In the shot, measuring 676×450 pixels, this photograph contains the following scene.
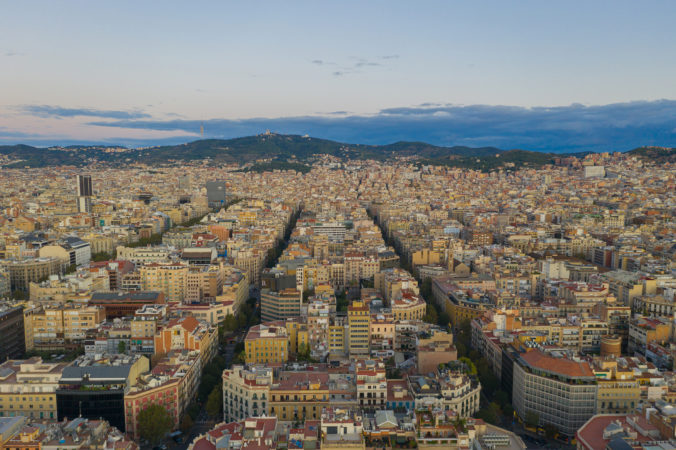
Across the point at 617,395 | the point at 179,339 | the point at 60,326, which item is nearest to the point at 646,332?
the point at 617,395

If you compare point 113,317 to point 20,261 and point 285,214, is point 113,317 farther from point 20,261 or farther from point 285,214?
point 285,214

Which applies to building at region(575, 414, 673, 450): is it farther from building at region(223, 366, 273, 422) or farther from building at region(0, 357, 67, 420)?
building at region(0, 357, 67, 420)

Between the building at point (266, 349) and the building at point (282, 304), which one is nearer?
the building at point (266, 349)

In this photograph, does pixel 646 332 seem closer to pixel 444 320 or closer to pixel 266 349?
pixel 444 320

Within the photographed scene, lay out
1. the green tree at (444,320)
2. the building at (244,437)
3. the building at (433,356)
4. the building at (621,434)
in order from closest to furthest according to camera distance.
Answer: the building at (244,437)
the building at (621,434)
the building at (433,356)
the green tree at (444,320)

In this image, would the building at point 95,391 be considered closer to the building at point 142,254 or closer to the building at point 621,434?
the building at point 621,434

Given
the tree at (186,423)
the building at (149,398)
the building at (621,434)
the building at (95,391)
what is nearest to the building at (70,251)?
the building at (95,391)
